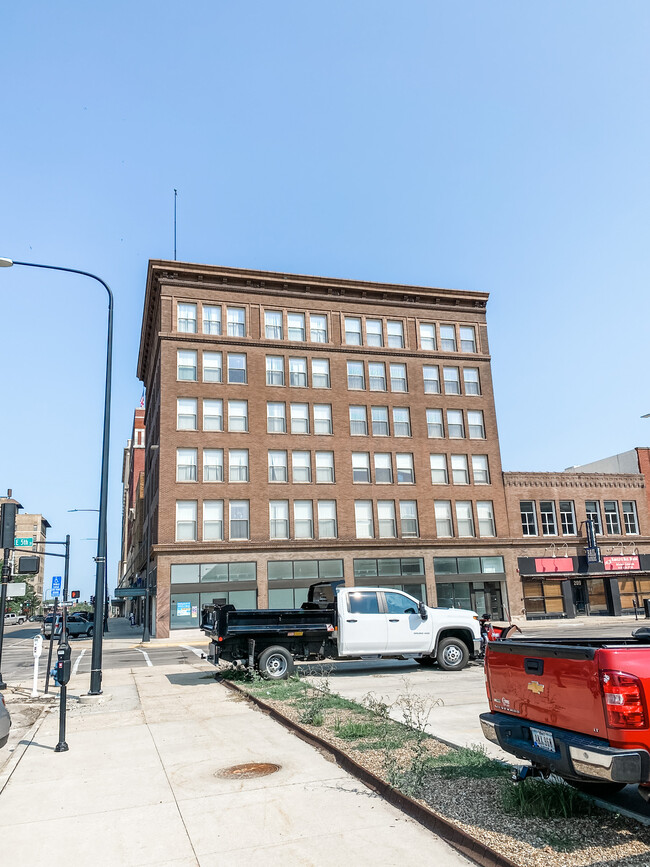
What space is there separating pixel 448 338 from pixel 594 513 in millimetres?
15952

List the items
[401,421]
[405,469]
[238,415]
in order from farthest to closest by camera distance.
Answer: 1. [401,421]
2. [405,469]
3. [238,415]

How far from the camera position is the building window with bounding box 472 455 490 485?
45312mm

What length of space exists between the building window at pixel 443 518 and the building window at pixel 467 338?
1138 centimetres

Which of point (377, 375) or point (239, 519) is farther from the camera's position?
point (377, 375)

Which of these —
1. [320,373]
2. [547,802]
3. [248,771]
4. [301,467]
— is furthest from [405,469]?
[547,802]

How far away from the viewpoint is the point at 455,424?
45.9 meters

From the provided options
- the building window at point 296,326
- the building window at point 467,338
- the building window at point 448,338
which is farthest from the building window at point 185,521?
the building window at point 467,338

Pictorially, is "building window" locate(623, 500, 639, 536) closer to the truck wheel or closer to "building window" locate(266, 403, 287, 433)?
"building window" locate(266, 403, 287, 433)

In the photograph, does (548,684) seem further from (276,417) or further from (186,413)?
(276,417)

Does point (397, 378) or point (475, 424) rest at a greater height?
point (397, 378)

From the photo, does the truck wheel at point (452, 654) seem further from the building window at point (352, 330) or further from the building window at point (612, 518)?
the building window at point (612, 518)

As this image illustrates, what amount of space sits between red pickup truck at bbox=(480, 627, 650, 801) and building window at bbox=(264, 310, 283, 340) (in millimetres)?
38222

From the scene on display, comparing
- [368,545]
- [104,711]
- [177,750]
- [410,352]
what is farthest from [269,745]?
[410,352]

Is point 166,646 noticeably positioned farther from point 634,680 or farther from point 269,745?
point 634,680
